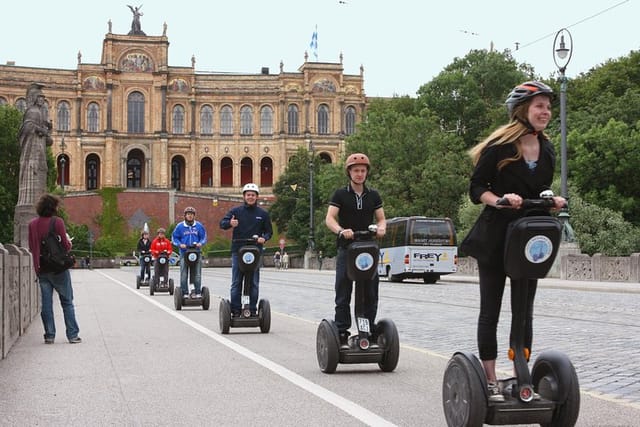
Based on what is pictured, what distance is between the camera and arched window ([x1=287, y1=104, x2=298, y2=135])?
111 metres

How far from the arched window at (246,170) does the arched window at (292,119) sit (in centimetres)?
629

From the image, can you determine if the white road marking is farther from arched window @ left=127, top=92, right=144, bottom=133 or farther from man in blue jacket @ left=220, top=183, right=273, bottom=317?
arched window @ left=127, top=92, right=144, bottom=133

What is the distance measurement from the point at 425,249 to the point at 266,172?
74689 millimetres

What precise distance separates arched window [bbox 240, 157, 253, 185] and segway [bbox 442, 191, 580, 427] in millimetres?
107606

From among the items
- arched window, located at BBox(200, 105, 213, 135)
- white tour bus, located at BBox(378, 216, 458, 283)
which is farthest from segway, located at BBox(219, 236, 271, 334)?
arched window, located at BBox(200, 105, 213, 135)

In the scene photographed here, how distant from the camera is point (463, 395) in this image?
569 centimetres

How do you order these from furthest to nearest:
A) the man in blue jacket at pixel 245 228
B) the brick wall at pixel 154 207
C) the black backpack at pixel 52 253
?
the brick wall at pixel 154 207
the man in blue jacket at pixel 245 228
the black backpack at pixel 52 253

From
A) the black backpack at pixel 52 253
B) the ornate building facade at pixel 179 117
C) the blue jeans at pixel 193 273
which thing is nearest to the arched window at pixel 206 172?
the ornate building facade at pixel 179 117

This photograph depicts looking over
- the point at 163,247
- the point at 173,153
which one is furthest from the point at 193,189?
the point at 163,247

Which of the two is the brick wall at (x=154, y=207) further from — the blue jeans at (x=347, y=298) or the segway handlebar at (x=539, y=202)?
the segway handlebar at (x=539, y=202)

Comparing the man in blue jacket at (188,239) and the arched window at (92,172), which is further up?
the arched window at (92,172)

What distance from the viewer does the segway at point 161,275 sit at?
26.7 metres

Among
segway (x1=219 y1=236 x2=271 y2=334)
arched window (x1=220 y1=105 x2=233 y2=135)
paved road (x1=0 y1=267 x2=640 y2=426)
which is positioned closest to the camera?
paved road (x1=0 y1=267 x2=640 y2=426)

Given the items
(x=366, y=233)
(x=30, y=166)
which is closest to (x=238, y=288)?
(x=366, y=233)
